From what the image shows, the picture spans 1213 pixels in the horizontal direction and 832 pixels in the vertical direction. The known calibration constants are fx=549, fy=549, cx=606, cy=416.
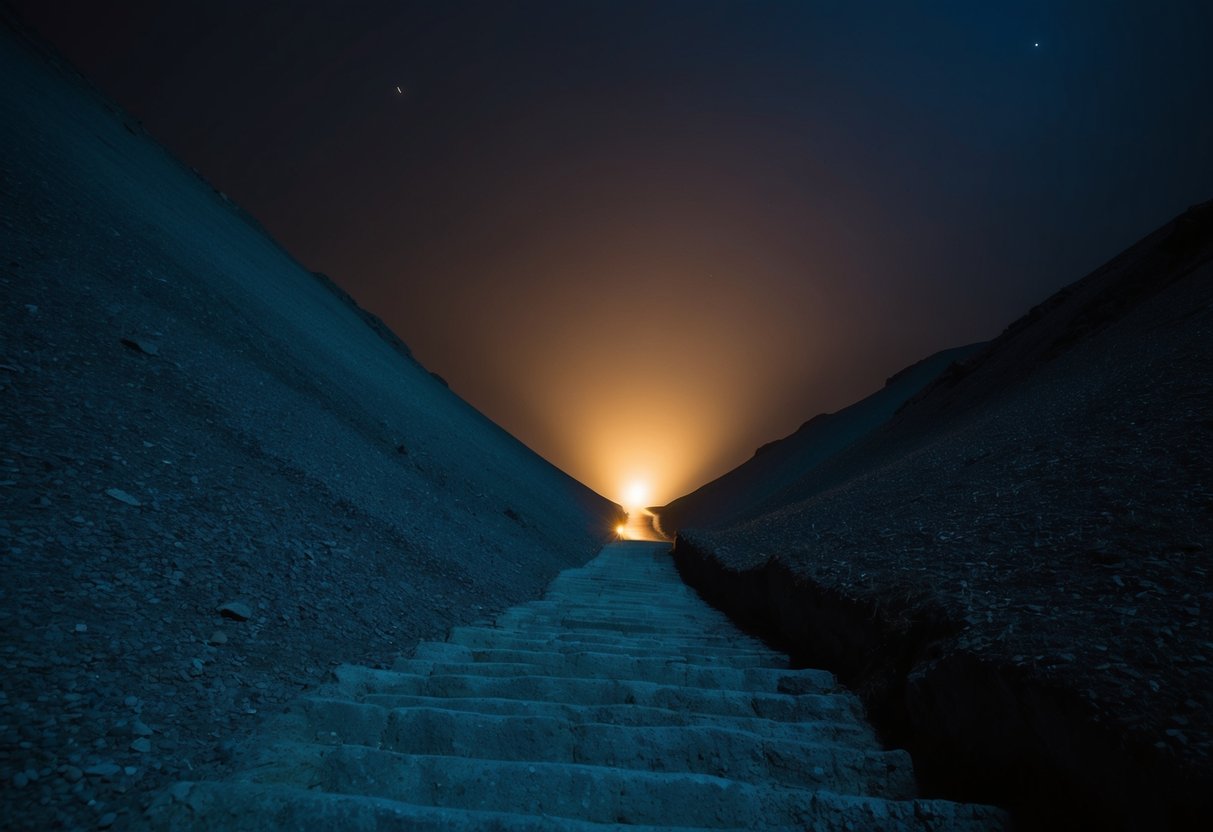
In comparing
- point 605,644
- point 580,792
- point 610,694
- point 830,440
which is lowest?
point 580,792

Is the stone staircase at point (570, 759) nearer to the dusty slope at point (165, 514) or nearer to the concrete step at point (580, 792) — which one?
the concrete step at point (580, 792)

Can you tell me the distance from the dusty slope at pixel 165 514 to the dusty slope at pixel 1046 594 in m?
3.62

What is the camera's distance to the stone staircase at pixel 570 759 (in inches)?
89.0

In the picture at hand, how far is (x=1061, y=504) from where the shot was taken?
5.02 m

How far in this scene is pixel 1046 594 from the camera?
3.33 m

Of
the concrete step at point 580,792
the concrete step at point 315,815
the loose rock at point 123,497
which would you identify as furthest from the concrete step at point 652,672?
the loose rock at point 123,497

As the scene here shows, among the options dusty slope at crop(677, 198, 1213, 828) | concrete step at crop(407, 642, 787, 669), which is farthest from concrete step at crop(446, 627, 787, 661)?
dusty slope at crop(677, 198, 1213, 828)

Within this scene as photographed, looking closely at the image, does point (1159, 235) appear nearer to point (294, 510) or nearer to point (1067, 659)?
point (1067, 659)

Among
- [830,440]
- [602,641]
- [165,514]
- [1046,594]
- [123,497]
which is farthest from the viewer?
[830,440]

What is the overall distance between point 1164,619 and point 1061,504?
106 inches

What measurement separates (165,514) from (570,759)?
395 centimetres

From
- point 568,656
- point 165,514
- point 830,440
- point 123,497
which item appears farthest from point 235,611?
point 830,440

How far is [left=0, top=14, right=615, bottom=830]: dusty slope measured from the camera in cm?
272

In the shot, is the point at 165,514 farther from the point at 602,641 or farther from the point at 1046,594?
the point at 1046,594
